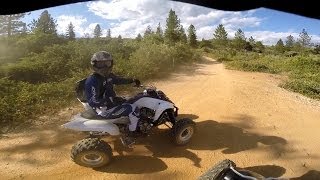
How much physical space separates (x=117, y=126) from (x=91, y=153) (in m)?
0.64

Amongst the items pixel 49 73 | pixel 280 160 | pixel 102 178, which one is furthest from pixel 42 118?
pixel 280 160

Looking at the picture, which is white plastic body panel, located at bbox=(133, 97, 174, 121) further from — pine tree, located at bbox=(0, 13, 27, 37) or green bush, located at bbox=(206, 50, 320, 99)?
green bush, located at bbox=(206, 50, 320, 99)

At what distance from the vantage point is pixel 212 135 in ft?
20.7

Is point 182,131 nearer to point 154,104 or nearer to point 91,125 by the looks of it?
point 154,104

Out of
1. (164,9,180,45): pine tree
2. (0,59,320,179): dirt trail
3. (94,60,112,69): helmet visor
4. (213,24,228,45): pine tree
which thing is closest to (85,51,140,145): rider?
(94,60,112,69): helmet visor

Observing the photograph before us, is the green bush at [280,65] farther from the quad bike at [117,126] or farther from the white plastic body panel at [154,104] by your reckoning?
the white plastic body panel at [154,104]

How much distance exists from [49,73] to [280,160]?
643 cm

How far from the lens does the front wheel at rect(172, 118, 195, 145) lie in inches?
221

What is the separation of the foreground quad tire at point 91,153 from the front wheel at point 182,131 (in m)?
1.18

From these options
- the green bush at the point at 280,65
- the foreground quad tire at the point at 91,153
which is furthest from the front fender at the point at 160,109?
the green bush at the point at 280,65

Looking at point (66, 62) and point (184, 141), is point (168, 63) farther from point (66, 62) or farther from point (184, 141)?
point (184, 141)

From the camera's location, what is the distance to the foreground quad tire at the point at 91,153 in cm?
482

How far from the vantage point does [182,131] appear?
18.6 ft

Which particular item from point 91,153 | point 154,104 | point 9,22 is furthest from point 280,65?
point 9,22
